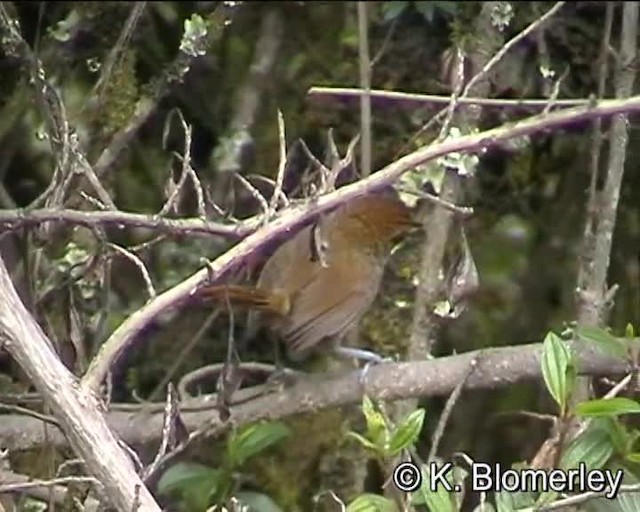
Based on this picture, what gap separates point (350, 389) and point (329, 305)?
13.5 inches

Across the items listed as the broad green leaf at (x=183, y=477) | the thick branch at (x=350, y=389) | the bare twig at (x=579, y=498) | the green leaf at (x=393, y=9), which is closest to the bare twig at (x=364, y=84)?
the green leaf at (x=393, y=9)

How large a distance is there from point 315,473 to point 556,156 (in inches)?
30.9

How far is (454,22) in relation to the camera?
2.51m

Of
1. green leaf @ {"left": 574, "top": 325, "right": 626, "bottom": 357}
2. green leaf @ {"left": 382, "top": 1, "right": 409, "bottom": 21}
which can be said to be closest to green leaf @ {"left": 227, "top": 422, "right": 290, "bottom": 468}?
green leaf @ {"left": 574, "top": 325, "right": 626, "bottom": 357}

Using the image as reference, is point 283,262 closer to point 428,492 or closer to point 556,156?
point 556,156

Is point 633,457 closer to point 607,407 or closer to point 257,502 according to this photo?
point 607,407

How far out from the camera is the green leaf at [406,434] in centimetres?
172

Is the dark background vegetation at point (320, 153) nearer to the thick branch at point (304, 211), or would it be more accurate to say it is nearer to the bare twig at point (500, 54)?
the bare twig at point (500, 54)

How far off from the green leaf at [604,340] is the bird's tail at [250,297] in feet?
1.73

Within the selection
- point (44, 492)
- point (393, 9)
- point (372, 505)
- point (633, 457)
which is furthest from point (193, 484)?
point (393, 9)

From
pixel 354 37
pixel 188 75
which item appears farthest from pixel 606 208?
pixel 188 75

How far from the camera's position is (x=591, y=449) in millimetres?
1749

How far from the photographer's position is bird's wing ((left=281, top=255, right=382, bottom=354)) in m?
2.38

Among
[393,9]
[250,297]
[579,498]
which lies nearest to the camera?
[579,498]
